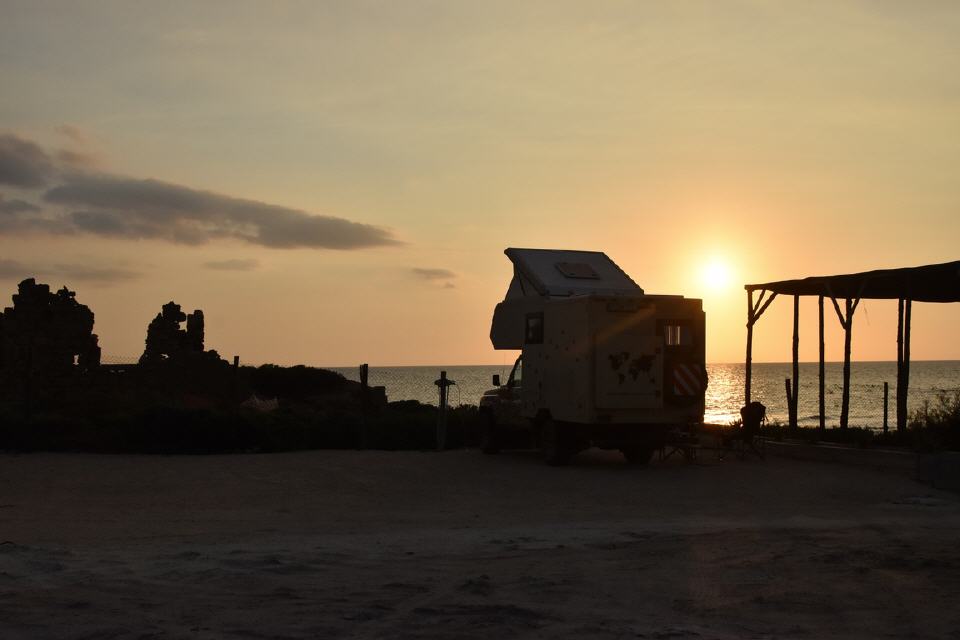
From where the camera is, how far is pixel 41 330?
23969 mm

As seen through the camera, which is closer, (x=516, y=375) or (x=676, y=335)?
(x=676, y=335)

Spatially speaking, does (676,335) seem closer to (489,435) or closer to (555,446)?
(555,446)

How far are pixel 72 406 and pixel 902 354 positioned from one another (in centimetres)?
1714

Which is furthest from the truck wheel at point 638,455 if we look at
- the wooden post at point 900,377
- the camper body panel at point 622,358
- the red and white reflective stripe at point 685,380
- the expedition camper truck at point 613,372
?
the wooden post at point 900,377

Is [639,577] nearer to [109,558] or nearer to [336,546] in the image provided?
[336,546]

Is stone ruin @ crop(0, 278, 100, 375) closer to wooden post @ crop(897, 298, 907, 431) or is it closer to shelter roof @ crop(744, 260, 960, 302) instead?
shelter roof @ crop(744, 260, 960, 302)

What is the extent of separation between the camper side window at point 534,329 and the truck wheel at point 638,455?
2.37 metres

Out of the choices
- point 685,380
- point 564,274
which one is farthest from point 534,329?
point 685,380

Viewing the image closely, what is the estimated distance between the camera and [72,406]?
77.8 ft

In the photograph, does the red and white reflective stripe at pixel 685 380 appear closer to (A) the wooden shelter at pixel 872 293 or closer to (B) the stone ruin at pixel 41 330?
(A) the wooden shelter at pixel 872 293

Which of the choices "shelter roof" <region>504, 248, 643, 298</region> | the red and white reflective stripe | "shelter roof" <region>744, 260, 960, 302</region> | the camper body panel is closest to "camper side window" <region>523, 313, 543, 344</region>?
"shelter roof" <region>504, 248, 643, 298</region>

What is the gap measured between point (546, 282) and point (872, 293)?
6889 millimetres

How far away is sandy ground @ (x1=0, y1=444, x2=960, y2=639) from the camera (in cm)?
644

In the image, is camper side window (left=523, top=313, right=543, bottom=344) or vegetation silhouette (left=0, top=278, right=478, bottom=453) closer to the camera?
camper side window (left=523, top=313, right=543, bottom=344)
